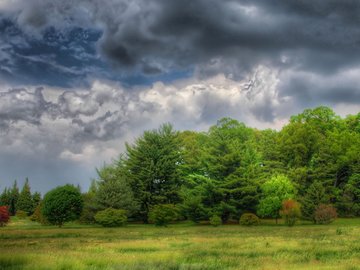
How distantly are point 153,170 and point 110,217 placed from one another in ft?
52.0

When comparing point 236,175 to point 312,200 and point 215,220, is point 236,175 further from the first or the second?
point 312,200

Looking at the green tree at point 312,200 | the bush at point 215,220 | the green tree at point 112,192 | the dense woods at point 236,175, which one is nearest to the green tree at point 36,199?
the dense woods at point 236,175

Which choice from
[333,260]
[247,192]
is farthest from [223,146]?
[333,260]

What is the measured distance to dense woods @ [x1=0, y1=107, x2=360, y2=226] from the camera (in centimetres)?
5900

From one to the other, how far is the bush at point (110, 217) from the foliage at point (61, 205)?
276 cm

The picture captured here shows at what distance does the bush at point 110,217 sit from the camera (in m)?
53.6

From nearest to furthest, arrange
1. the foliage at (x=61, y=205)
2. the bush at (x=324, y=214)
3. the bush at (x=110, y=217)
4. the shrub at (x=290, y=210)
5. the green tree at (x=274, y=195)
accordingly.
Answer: the foliage at (x=61, y=205)
the bush at (x=110, y=217)
the shrub at (x=290, y=210)
the bush at (x=324, y=214)
the green tree at (x=274, y=195)

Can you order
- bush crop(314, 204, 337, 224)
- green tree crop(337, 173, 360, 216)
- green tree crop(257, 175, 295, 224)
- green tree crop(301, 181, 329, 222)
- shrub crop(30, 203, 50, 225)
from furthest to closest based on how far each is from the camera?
1. green tree crop(337, 173, 360, 216)
2. green tree crop(301, 181, 329, 222)
3. green tree crop(257, 175, 295, 224)
4. shrub crop(30, 203, 50, 225)
5. bush crop(314, 204, 337, 224)

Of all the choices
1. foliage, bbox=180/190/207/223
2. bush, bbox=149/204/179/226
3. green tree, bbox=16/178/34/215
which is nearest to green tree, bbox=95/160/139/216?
bush, bbox=149/204/179/226

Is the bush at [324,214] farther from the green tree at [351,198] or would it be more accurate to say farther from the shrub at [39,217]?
the shrub at [39,217]

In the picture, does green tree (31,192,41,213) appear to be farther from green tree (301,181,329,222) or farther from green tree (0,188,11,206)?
green tree (301,181,329,222)

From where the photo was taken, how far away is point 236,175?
62219 millimetres

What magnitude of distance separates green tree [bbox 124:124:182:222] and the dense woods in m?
0.16

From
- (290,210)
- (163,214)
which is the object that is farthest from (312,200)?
(163,214)
